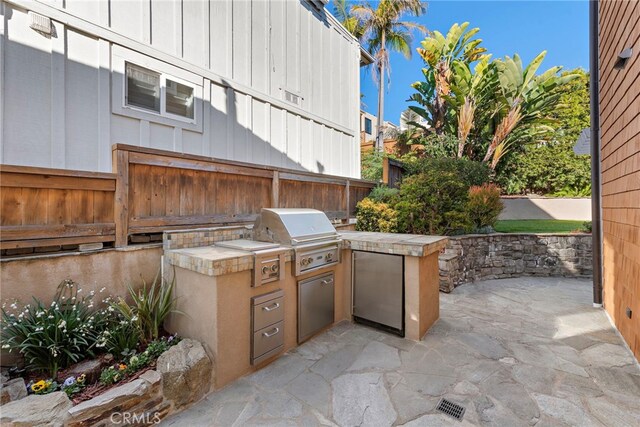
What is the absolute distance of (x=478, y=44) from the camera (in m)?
12.4

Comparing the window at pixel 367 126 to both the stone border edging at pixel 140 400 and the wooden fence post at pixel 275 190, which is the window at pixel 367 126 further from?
the stone border edging at pixel 140 400

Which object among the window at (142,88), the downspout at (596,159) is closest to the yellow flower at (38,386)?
the window at (142,88)

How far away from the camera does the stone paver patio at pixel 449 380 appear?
2295 mm

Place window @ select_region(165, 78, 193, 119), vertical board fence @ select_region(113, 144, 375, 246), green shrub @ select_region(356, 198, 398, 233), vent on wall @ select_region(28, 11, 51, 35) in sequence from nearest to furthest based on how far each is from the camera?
vertical board fence @ select_region(113, 144, 375, 246) → vent on wall @ select_region(28, 11, 51, 35) → window @ select_region(165, 78, 193, 119) → green shrub @ select_region(356, 198, 398, 233)

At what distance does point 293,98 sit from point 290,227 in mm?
5031

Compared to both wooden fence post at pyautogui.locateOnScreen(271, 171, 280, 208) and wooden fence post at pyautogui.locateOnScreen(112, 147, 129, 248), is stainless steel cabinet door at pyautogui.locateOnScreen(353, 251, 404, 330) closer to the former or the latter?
wooden fence post at pyautogui.locateOnScreen(271, 171, 280, 208)

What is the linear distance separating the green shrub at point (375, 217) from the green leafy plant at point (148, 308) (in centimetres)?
420

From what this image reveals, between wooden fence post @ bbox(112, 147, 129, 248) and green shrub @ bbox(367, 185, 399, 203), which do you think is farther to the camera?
green shrub @ bbox(367, 185, 399, 203)

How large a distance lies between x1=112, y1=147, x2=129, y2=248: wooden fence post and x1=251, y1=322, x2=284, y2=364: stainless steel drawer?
5.54ft

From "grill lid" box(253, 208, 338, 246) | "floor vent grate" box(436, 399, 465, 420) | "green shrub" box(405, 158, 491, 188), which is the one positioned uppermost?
"green shrub" box(405, 158, 491, 188)

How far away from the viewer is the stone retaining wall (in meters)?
6.44

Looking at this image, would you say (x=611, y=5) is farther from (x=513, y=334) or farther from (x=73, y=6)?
(x=73, y=6)

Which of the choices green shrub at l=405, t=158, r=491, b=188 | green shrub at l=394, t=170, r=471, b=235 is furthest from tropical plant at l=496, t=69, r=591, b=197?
green shrub at l=394, t=170, r=471, b=235
